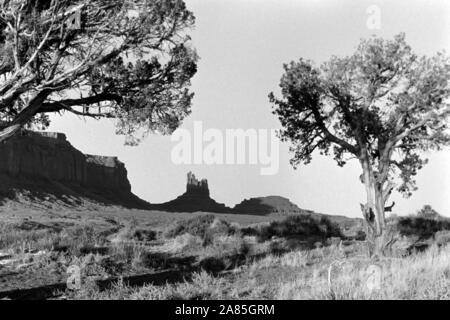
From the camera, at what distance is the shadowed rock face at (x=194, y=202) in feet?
561

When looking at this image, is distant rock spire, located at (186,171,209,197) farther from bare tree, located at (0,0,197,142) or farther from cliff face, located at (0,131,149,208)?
bare tree, located at (0,0,197,142)

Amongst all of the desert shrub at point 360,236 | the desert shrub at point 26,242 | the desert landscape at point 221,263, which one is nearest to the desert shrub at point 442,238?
the desert landscape at point 221,263

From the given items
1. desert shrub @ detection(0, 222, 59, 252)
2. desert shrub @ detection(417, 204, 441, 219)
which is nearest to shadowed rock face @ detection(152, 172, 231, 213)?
desert shrub @ detection(417, 204, 441, 219)

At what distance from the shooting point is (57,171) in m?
154

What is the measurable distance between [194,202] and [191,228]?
151 m

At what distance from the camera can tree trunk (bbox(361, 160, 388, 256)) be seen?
2031cm

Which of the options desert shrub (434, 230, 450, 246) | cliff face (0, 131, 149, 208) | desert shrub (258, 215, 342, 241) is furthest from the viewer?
cliff face (0, 131, 149, 208)

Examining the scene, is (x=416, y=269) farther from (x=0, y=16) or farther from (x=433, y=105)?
(x=0, y=16)

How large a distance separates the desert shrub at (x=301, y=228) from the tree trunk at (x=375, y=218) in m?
11.6

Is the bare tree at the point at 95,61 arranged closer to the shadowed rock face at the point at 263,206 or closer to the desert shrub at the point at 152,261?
the desert shrub at the point at 152,261

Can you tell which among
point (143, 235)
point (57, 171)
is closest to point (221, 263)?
point (143, 235)

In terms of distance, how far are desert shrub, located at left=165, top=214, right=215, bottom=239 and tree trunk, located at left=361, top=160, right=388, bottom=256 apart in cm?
1160

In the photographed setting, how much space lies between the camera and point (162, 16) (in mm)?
16703
